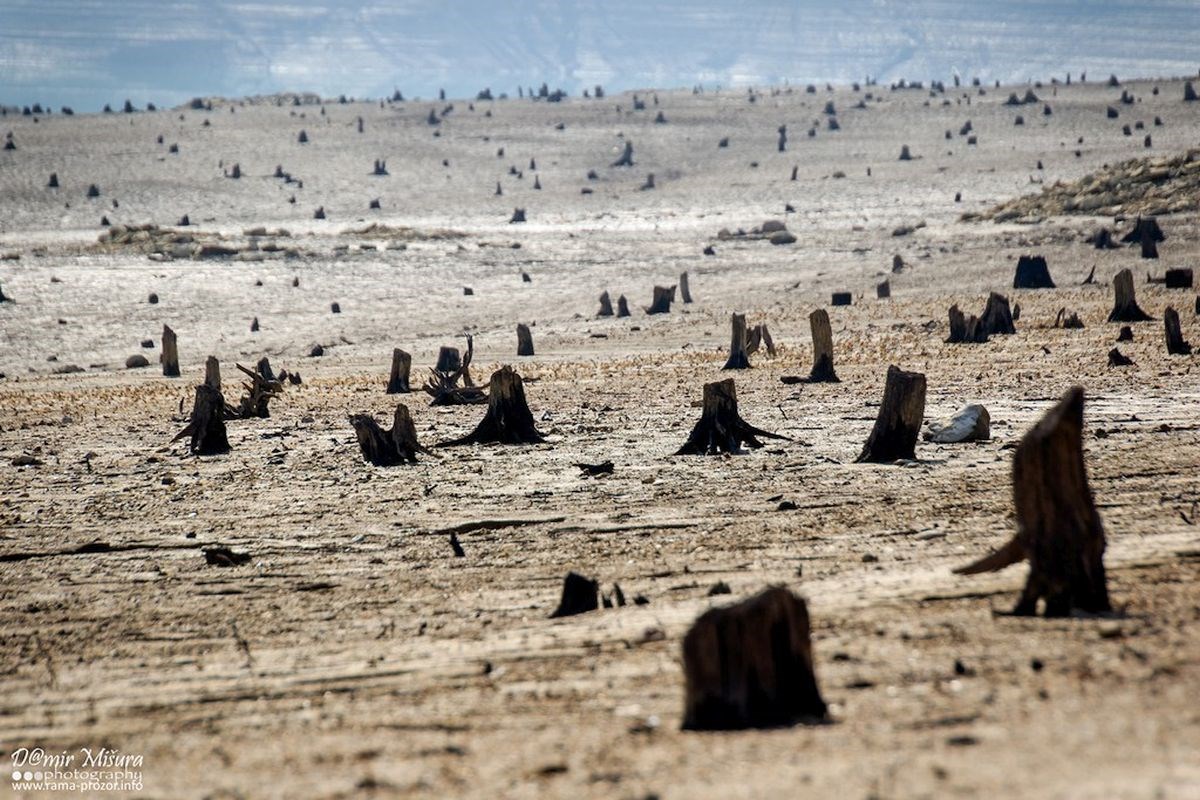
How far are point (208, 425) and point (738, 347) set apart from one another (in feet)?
23.3

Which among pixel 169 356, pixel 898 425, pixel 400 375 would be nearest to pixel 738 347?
pixel 400 375

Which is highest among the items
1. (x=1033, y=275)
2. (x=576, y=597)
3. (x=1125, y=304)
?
(x=1033, y=275)

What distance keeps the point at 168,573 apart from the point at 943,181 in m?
38.5

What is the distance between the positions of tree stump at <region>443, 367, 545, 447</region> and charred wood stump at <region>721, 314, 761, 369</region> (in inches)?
232

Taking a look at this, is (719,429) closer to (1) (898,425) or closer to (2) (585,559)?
(1) (898,425)

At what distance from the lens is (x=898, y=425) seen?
36.7ft

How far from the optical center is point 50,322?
94.6 feet

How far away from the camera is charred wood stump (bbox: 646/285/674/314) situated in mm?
28016

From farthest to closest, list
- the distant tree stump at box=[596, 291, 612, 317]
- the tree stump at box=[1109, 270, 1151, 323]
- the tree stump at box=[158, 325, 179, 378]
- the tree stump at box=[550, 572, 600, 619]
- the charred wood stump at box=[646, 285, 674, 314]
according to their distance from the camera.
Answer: the distant tree stump at box=[596, 291, 612, 317]
the charred wood stump at box=[646, 285, 674, 314]
the tree stump at box=[158, 325, 179, 378]
the tree stump at box=[1109, 270, 1151, 323]
the tree stump at box=[550, 572, 600, 619]

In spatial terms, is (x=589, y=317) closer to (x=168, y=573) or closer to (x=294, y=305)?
(x=294, y=305)

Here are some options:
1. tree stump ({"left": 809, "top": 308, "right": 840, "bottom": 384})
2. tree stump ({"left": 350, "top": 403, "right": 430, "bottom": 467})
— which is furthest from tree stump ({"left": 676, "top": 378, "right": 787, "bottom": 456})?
tree stump ({"left": 809, "top": 308, "right": 840, "bottom": 384})

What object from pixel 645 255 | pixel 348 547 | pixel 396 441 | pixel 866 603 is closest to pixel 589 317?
pixel 645 255

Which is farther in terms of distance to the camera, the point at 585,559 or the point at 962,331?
the point at 962,331

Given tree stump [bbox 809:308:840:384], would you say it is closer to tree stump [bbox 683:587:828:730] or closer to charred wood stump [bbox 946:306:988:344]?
charred wood stump [bbox 946:306:988:344]
